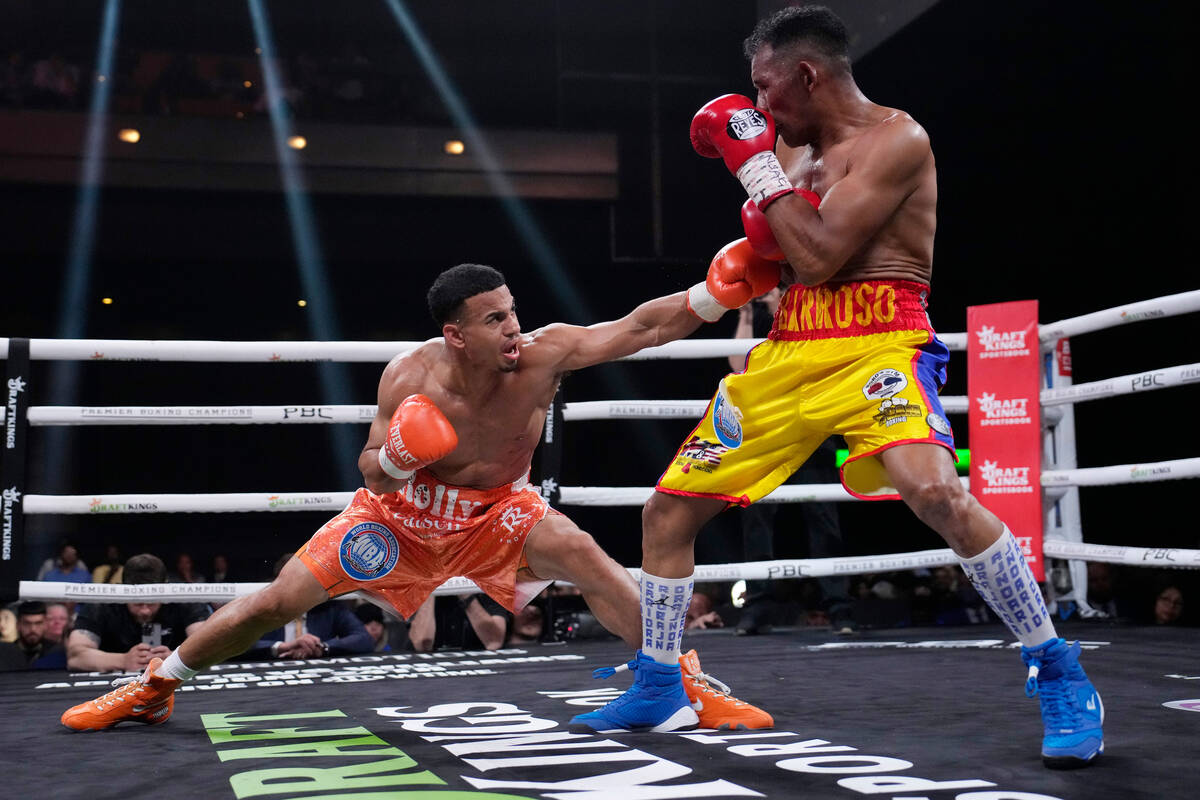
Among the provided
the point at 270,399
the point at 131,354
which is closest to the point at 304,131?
the point at 270,399

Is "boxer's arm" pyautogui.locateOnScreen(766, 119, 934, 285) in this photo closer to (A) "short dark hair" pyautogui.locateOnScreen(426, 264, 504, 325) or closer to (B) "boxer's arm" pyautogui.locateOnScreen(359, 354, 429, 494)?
(A) "short dark hair" pyautogui.locateOnScreen(426, 264, 504, 325)

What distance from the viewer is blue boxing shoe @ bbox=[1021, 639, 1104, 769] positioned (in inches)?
62.3

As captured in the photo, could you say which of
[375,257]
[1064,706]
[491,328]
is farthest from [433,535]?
[375,257]

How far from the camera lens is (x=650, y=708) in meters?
2.02

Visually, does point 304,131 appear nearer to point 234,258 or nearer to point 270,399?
point 234,258

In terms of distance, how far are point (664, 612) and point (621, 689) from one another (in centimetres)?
59

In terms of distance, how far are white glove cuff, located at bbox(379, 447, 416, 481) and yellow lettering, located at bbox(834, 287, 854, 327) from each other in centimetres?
89

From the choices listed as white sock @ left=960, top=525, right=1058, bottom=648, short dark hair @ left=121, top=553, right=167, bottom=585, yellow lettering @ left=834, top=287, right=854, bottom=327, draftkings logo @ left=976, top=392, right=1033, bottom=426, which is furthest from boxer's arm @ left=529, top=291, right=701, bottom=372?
draftkings logo @ left=976, top=392, right=1033, bottom=426

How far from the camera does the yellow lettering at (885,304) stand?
1.90 metres

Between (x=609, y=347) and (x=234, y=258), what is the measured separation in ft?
24.0

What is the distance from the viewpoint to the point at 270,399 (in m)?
9.80

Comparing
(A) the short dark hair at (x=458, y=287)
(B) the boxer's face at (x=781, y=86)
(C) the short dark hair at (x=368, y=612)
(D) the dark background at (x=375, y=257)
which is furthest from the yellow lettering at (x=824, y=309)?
(D) the dark background at (x=375, y=257)

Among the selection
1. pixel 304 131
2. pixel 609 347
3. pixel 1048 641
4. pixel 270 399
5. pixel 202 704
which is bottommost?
pixel 202 704

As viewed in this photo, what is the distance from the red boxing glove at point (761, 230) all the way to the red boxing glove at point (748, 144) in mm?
46
